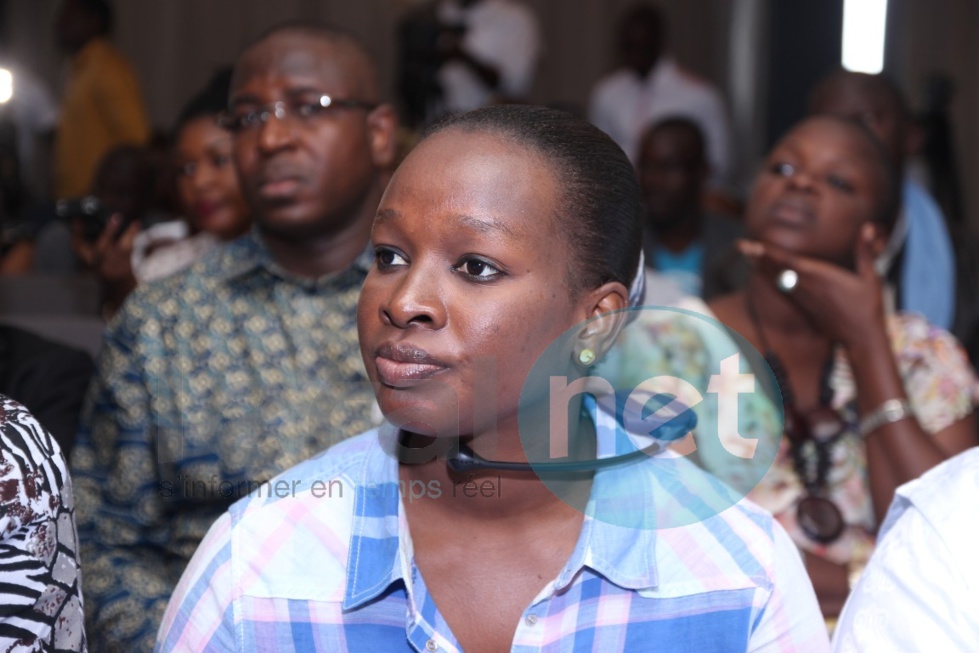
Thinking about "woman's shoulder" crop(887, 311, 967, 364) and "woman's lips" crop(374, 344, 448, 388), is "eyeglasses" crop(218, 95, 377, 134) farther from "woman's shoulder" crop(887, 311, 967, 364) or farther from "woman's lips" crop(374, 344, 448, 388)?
"woman's shoulder" crop(887, 311, 967, 364)

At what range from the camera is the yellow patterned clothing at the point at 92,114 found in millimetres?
5469

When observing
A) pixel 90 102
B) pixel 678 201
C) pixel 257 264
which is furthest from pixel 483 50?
pixel 257 264

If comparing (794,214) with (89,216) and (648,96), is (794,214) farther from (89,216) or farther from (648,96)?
(648,96)

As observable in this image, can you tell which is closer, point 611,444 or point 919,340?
point 611,444

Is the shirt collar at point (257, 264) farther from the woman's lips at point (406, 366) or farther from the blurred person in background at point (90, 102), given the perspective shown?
the blurred person in background at point (90, 102)

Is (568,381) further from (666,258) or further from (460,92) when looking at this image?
(460,92)

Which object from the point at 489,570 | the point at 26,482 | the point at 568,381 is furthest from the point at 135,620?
the point at 568,381

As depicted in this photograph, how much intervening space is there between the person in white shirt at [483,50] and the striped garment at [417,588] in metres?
4.18

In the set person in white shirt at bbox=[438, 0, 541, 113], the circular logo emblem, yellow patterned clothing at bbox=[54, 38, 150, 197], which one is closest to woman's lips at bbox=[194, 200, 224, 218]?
the circular logo emblem

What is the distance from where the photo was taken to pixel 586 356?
1.21 m

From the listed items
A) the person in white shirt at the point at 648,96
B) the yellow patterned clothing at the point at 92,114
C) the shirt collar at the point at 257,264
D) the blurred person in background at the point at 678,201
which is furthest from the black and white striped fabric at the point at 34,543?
the person in white shirt at the point at 648,96

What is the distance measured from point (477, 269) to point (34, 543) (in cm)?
54

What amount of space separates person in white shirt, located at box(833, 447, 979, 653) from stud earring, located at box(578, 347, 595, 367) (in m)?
0.38

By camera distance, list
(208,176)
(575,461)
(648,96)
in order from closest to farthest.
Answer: (575,461), (208,176), (648,96)
